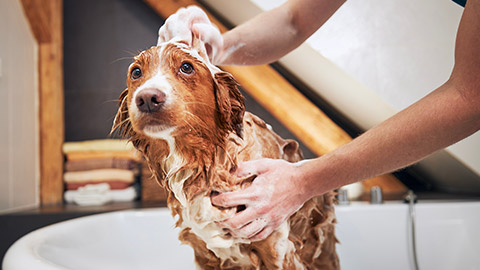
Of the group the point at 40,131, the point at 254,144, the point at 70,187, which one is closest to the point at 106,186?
the point at 70,187

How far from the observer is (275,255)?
63 centimetres

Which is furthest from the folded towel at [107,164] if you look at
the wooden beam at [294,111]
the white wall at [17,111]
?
the wooden beam at [294,111]

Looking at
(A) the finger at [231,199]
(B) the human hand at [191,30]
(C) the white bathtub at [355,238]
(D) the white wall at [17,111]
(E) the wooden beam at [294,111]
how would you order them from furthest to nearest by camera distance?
1. (D) the white wall at [17,111]
2. (C) the white bathtub at [355,238]
3. (E) the wooden beam at [294,111]
4. (B) the human hand at [191,30]
5. (A) the finger at [231,199]

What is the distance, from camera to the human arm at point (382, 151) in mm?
536

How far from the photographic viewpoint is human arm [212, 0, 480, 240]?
0.54m

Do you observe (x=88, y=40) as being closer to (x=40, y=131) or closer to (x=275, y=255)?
(x=40, y=131)

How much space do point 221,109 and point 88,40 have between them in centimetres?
175

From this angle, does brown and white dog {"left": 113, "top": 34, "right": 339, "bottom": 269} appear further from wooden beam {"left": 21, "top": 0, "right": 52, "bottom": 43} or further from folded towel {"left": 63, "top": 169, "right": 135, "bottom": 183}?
wooden beam {"left": 21, "top": 0, "right": 52, "bottom": 43}

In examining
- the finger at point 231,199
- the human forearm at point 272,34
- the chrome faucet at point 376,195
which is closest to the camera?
the finger at point 231,199

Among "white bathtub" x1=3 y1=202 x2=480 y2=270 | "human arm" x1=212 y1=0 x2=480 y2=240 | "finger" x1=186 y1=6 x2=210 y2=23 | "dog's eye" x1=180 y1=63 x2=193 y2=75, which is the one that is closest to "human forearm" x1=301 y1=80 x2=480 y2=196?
"human arm" x1=212 y1=0 x2=480 y2=240

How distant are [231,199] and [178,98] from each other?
20cm

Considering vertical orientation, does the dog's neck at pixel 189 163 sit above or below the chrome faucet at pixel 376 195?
above

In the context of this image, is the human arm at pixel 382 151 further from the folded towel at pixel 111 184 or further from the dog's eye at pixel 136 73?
the folded towel at pixel 111 184

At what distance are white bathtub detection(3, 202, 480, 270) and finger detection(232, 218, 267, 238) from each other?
54cm
